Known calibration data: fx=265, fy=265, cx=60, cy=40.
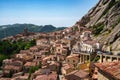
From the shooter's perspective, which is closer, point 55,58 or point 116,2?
point 55,58

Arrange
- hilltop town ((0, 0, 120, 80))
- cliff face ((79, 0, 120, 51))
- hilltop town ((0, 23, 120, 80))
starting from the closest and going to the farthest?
hilltop town ((0, 23, 120, 80)), hilltop town ((0, 0, 120, 80)), cliff face ((79, 0, 120, 51))

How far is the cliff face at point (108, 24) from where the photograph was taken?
73625 mm

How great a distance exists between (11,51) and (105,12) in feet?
140

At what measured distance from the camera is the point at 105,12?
106m

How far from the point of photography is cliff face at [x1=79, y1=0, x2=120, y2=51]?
73.6 metres

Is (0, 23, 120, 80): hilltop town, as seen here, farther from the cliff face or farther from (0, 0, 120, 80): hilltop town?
the cliff face

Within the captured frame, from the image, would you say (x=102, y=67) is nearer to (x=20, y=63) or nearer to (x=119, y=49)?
(x=119, y=49)

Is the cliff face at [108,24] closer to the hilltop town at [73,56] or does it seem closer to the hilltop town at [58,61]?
the hilltop town at [73,56]

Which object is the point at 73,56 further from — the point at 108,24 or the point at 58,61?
the point at 108,24

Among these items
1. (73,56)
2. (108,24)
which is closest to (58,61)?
(73,56)

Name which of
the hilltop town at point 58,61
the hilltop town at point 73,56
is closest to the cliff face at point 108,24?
the hilltop town at point 73,56

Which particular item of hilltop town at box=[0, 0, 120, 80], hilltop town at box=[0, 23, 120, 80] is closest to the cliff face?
hilltop town at box=[0, 0, 120, 80]

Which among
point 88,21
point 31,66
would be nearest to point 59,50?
point 31,66

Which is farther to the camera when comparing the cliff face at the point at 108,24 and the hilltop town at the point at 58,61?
the cliff face at the point at 108,24
